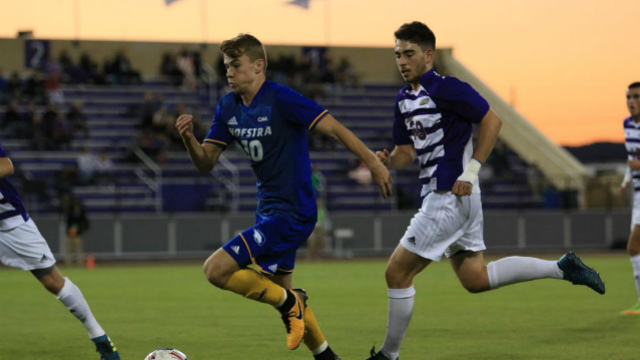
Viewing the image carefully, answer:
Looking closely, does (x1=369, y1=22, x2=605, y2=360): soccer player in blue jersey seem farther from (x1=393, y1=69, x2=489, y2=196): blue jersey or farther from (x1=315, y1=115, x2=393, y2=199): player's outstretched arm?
(x1=315, y1=115, x2=393, y2=199): player's outstretched arm

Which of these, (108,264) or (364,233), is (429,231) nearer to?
(108,264)

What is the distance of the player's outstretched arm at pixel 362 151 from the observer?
658 cm

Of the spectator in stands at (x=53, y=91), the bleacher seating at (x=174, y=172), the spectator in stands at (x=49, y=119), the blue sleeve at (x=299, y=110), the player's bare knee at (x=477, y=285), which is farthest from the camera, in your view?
the spectator in stands at (x=53, y=91)

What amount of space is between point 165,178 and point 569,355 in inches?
938

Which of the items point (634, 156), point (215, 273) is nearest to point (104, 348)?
point (215, 273)

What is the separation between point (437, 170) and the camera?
7.36m

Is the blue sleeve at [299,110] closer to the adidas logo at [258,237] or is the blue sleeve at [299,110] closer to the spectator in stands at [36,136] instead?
the adidas logo at [258,237]

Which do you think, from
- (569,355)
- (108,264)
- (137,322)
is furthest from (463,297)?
(108,264)

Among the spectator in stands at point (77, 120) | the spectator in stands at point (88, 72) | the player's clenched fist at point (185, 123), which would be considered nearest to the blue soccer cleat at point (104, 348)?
the player's clenched fist at point (185, 123)

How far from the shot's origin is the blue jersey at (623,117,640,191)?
1141 centimetres

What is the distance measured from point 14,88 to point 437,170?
28058 mm

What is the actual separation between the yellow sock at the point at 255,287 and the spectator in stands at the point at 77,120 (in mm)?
26524

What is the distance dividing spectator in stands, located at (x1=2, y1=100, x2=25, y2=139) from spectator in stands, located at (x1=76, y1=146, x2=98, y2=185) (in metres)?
2.91

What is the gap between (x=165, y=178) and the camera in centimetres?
3116
